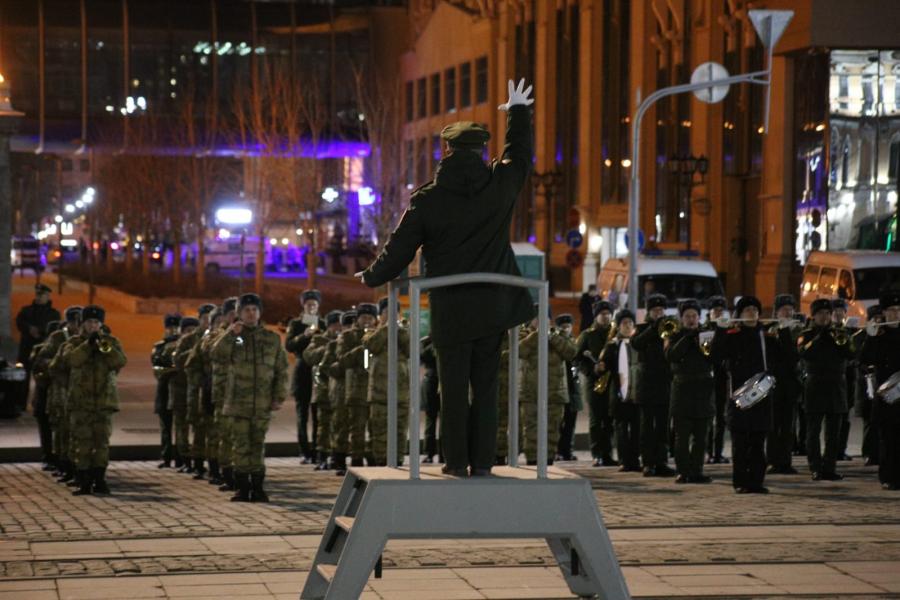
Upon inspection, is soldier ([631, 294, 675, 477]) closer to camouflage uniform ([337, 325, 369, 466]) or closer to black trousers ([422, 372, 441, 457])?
black trousers ([422, 372, 441, 457])

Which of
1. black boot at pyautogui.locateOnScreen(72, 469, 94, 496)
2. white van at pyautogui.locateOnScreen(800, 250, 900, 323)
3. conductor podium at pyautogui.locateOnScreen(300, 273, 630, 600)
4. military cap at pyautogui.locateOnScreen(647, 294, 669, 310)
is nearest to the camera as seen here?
conductor podium at pyautogui.locateOnScreen(300, 273, 630, 600)

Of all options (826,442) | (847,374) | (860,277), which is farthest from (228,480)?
(860,277)

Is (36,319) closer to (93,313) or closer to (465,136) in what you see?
(93,313)

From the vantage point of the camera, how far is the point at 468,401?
898 cm

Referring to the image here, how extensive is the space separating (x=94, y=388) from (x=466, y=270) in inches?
348

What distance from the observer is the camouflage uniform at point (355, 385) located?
18.9m

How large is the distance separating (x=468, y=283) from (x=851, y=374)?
13.2 meters

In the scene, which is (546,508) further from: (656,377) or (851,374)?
(851,374)

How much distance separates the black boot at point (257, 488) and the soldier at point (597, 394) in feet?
16.5

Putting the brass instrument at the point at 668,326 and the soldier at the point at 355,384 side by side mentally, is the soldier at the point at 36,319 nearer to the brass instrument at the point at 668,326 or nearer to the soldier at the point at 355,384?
the soldier at the point at 355,384

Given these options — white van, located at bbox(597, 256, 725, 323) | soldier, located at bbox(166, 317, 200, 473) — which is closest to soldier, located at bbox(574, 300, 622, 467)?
soldier, located at bbox(166, 317, 200, 473)

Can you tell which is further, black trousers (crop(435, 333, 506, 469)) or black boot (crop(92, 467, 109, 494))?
black boot (crop(92, 467, 109, 494))

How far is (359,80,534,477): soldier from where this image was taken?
29.1 ft

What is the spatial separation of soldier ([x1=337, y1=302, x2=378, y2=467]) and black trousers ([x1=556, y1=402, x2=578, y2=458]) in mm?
2621
